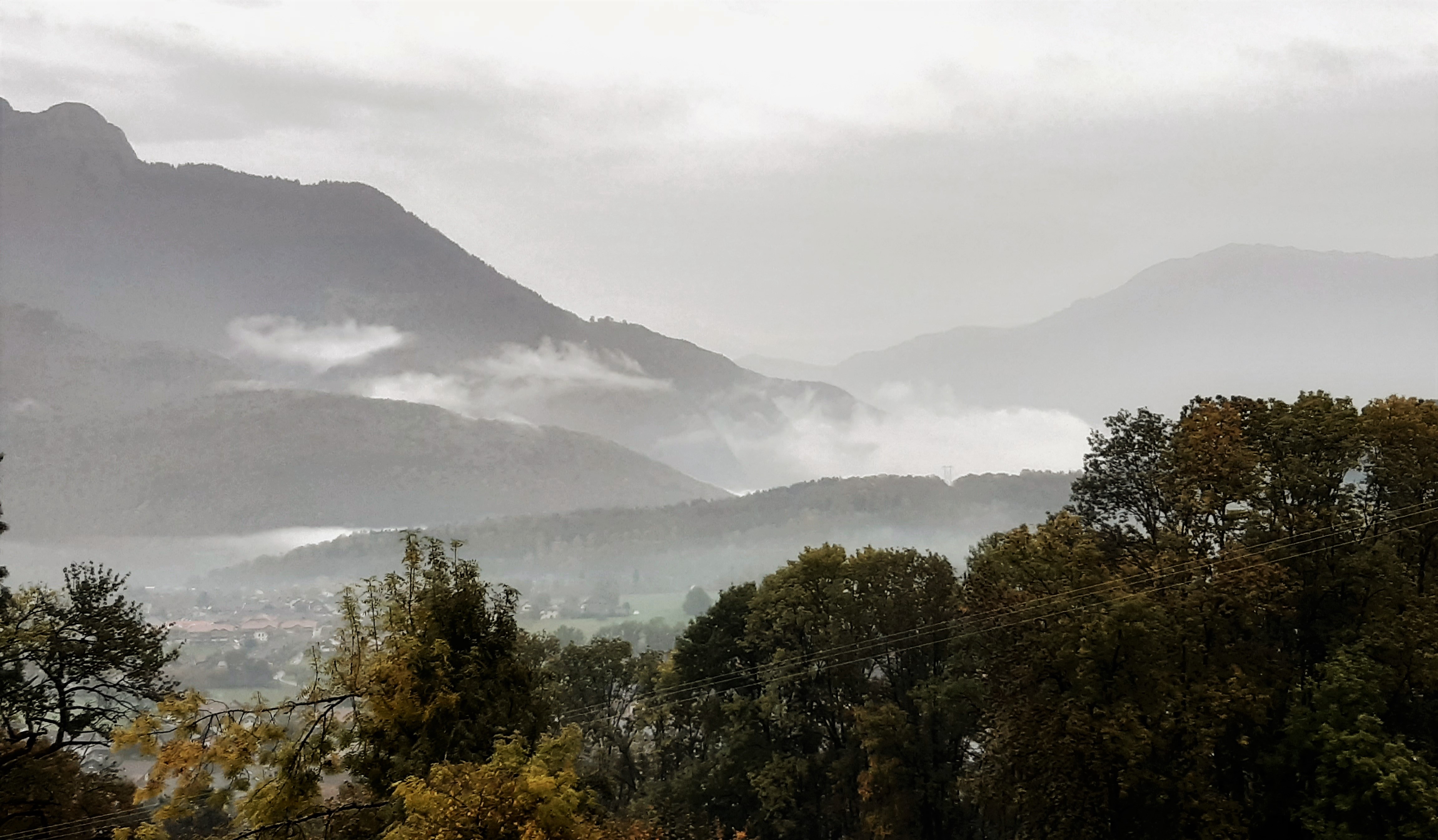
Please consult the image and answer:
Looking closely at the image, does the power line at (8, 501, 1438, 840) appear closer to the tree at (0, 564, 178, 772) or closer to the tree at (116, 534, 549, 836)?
the tree at (116, 534, 549, 836)

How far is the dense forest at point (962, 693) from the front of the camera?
18.3m

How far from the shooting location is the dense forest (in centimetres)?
1831

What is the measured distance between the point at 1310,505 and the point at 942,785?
1475cm

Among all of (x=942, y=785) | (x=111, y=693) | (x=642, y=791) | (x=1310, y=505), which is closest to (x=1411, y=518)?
(x=1310, y=505)

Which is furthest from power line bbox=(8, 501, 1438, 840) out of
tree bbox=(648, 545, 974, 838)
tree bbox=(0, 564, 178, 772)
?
tree bbox=(648, 545, 974, 838)

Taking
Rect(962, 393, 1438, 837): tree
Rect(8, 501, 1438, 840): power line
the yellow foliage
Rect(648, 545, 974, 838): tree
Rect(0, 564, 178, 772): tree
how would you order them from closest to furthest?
the yellow foliage → Rect(8, 501, 1438, 840): power line → Rect(962, 393, 1438, 837): tree → Rect(0, 564, 178, 772): tree → Rect(648, 545, 974, 838): tree

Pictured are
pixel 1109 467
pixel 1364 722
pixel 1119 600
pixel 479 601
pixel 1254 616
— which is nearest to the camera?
pixel 479 601

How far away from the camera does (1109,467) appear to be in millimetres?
33875

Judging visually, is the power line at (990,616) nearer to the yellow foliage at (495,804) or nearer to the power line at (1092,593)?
the power line at (1092,593)

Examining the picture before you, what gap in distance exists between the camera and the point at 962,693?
32.3 metres

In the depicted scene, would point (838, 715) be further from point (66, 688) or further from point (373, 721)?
point (66, 688)

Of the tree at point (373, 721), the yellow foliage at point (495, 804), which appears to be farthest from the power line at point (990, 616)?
the yellow foliage at point (495, 804)

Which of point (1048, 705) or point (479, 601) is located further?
point (1048, 705)

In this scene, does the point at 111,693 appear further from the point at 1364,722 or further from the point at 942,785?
the point at 1364,722
